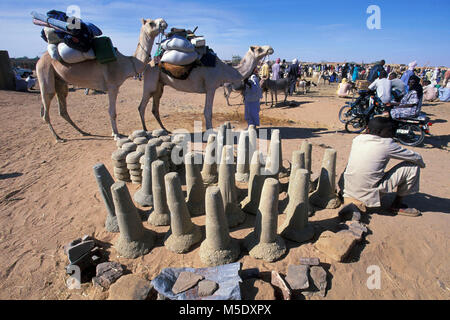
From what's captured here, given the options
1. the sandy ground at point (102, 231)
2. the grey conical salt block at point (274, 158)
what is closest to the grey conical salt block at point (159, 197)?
the sandy ground at point (102, 231)

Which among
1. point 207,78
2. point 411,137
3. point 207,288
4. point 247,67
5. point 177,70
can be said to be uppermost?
point 247,67

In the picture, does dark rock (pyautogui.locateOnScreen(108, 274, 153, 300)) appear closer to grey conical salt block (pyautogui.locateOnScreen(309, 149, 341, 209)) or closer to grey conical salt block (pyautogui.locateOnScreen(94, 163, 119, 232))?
grey conical salt block (pyautogui.locateOnScreen(94, 163, 119, 232))

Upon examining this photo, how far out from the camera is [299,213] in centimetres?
278

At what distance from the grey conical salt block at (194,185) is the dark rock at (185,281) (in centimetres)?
112

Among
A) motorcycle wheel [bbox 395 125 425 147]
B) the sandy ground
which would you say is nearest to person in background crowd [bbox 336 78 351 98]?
motorcycle wheel [bbox 395 125 425 147]

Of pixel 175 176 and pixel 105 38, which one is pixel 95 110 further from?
pixel 175 176

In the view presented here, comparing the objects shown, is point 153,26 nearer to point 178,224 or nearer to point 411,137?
point 178,224

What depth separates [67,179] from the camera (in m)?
4.35

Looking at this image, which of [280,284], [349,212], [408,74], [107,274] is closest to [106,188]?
[107,274]

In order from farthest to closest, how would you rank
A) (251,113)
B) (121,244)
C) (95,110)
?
1. (95,110)
2. (251,113)
3. (121,244)

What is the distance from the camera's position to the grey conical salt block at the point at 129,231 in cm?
252

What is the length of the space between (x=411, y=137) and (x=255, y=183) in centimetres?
572
